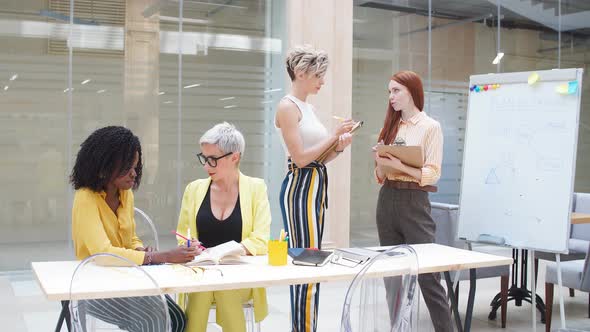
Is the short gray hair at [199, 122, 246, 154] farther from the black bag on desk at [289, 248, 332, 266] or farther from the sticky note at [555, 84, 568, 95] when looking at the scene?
the sticky note at [555, 84, 568, 95]

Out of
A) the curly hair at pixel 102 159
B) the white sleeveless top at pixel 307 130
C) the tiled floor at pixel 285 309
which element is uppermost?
the white sleeveless top at pixel 307 130

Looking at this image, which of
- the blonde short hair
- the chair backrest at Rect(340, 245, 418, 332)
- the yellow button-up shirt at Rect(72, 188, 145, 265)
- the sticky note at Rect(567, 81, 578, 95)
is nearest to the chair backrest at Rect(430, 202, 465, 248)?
the sticky note at Rect(567, 81, 578, 95)

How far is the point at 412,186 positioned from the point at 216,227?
1.16 metres

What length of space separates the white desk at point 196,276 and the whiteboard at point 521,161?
1123 millimetres

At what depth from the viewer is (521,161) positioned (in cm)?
440

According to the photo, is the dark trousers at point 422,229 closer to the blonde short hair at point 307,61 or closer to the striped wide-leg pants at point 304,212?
the striped wide-leg pants at point 304,212

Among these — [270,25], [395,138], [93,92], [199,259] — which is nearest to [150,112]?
[93,92]

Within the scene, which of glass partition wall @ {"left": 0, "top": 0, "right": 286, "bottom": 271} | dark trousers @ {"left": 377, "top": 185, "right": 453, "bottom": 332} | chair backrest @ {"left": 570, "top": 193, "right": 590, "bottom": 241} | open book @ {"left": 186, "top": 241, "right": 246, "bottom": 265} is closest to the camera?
open book @ {"left": 186, "top": 241, "right": 246, "bottom": 265}

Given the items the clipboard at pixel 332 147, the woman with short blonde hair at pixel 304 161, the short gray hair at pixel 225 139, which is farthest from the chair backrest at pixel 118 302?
the clipboard at pixel 332 147

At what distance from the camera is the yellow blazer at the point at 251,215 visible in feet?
11.0

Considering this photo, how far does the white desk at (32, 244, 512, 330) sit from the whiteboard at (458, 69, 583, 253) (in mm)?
1123

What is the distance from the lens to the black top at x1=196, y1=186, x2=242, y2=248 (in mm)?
3383

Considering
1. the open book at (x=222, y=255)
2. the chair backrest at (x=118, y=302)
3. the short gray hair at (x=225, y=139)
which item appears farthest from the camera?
the short gray hair at (x=225, y=139)

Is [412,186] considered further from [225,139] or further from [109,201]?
[109,201]
